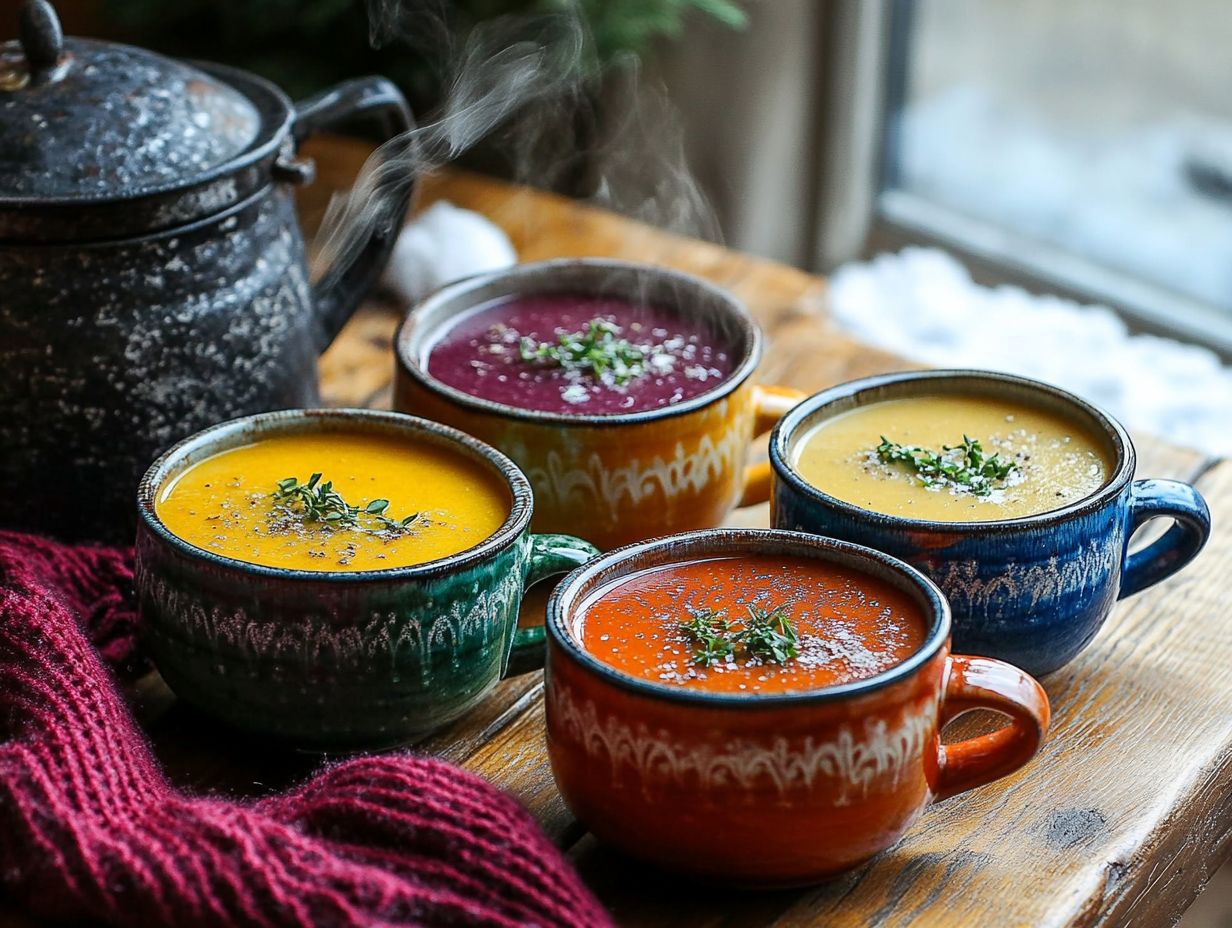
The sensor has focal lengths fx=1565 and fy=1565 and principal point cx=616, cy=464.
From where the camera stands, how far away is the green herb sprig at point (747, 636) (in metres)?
0.81

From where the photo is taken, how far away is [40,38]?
1075 mm

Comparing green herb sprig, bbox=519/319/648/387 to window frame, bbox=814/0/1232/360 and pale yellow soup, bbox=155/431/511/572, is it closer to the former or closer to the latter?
pale yellow soup, bbox=155/431/511/572

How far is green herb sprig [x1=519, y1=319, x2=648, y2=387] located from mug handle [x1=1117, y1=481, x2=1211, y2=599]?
1.22 feet

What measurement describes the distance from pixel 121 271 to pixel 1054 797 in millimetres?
682

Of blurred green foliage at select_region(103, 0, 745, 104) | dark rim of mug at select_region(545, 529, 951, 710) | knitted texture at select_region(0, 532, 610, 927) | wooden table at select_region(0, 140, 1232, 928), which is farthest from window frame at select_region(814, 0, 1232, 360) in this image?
knitted texture at select_region(0, 532, 610, 927)

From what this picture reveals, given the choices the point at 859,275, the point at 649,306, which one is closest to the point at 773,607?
the point at 649,306

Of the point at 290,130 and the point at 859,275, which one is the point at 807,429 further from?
the point at 859,275

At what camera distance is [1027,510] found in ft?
3.20

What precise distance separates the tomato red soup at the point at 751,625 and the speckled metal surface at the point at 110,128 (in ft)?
1.44

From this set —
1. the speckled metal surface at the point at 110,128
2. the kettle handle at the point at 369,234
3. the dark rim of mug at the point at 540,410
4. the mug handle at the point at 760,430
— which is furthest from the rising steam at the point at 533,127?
the mug handle at the point at 760,430

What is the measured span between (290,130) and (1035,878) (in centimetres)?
74

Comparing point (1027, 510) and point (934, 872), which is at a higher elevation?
point (1027, 510)

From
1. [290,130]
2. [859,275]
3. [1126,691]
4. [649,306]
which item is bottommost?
[859,275]

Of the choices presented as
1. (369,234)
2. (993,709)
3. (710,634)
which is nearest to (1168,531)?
(993,709)
